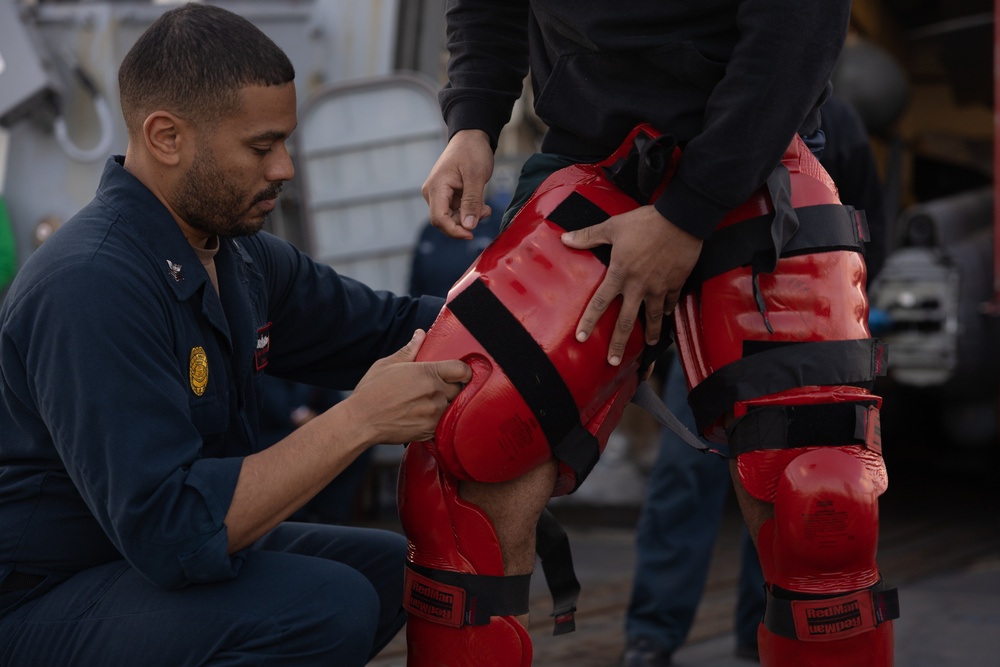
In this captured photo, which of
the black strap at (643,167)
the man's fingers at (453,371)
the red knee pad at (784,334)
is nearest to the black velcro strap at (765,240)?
the red knee pad at (784,334)

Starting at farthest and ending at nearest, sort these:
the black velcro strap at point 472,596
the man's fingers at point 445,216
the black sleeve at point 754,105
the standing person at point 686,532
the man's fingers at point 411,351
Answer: the standing person at point 686,532 < the man's fingers at point 445,216 < the man's fingers at point 411,351 < the black velcro strap at point 472,596 < the black sleeve at point 754,105

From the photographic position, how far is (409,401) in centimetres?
176

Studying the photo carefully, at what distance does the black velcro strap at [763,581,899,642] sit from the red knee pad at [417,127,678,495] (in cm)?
36

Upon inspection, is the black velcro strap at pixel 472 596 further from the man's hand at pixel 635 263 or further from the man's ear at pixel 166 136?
the man's ear at pixel 166 136

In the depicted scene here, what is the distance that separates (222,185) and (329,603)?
2.24 feet

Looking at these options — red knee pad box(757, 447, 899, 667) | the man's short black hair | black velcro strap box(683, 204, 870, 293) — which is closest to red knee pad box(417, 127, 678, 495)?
black velcro strap box(683, 204, 870, 293)

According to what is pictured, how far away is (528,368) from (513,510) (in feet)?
0.72

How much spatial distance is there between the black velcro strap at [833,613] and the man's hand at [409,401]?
0.57 metres

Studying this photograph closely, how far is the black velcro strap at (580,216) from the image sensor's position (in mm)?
1794

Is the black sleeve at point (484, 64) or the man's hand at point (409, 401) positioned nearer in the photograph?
the man's hand at point (409, 401)

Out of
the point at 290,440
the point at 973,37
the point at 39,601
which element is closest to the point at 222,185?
the point at 290,440

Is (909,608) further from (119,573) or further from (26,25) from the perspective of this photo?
(26,25)

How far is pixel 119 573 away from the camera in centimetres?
185

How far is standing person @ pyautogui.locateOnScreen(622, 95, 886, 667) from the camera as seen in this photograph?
10.6ft
